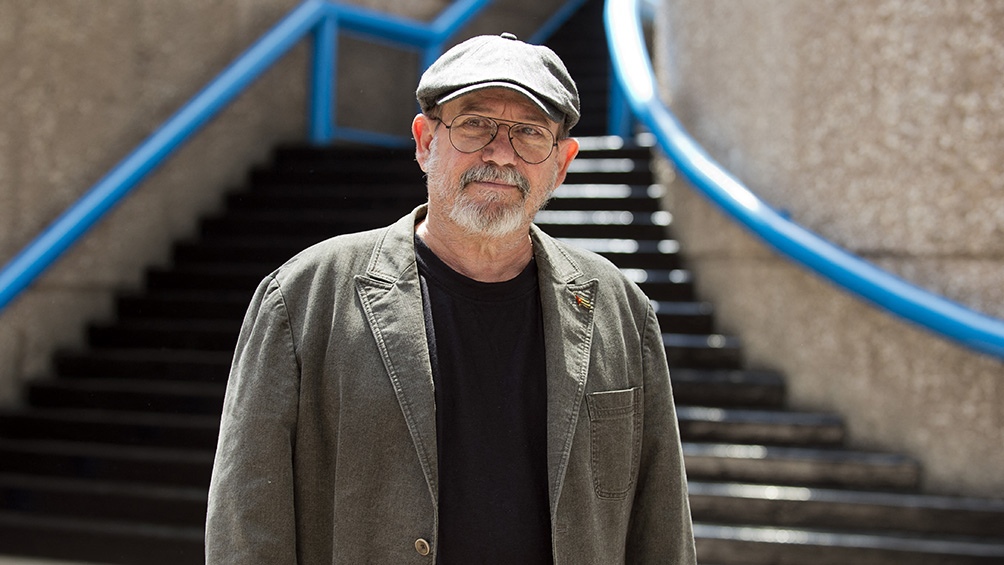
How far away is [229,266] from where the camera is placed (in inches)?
260

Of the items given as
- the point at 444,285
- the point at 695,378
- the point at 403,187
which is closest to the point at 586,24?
the point at 403,187

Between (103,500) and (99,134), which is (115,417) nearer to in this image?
(103,500)

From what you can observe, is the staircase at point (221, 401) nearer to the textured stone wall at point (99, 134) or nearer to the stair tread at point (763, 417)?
the stair tread at point (763, 417)

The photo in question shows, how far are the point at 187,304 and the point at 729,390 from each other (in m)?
2.74

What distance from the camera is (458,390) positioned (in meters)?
1.98

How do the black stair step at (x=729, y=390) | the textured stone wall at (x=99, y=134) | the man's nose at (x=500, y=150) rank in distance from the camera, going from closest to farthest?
the man's nose at (x=500, y=150), the black stair step at (x=729, y=390), the textured stone wall at (x=99, y=134)

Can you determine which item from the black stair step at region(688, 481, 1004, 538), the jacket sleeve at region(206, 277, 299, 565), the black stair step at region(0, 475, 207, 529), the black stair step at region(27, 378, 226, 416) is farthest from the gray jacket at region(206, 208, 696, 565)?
the black stair step at region(27, 378, 226, 416)

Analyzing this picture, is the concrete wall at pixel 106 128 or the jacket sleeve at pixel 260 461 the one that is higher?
the concrete wall at pixel 106 128

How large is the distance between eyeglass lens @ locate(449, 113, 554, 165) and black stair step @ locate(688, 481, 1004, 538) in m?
2.85

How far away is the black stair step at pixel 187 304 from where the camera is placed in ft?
20.3

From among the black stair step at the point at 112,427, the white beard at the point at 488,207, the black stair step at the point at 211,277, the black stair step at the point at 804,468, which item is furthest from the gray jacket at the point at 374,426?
the black stair step at the point at 211,277

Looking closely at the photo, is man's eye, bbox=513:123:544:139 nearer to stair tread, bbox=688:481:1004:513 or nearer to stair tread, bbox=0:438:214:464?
stair tread, bbox=688:481:1004:513

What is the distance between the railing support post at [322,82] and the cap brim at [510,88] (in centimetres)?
616

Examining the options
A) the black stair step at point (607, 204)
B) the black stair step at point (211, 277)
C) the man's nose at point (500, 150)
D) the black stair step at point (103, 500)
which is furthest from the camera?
the black stair step at point (607, 204)
